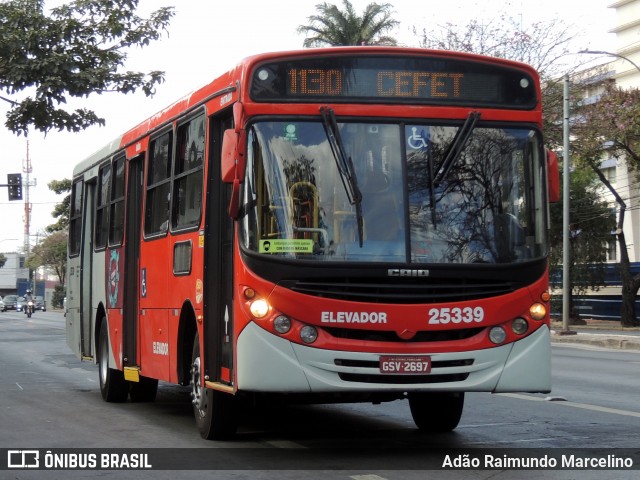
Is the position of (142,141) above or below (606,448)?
above

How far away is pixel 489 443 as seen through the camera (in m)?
9.84

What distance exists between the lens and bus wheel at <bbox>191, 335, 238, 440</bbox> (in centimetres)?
967

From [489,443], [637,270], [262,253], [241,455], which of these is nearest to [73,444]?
[241,455]

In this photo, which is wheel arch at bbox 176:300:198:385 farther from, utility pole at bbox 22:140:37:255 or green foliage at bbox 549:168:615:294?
utility pole at bbox 22:140:37:255

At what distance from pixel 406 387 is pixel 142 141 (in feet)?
17.4

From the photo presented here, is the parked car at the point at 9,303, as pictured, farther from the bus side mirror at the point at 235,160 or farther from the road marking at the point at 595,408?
the bus side mirror at the point at 235,160

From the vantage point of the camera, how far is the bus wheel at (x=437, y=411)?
10.5 m

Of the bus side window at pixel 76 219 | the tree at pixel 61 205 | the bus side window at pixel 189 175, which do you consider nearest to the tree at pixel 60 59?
the bus side window at pixel 76 219

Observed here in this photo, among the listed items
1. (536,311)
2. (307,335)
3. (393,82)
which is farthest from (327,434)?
(393,82)

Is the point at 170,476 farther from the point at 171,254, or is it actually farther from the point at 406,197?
the point at 171,254

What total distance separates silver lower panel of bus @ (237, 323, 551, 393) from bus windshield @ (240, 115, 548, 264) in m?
0.71

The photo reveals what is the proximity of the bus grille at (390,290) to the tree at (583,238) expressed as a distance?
37.4m

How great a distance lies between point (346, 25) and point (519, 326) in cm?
4158

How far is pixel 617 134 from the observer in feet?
131
